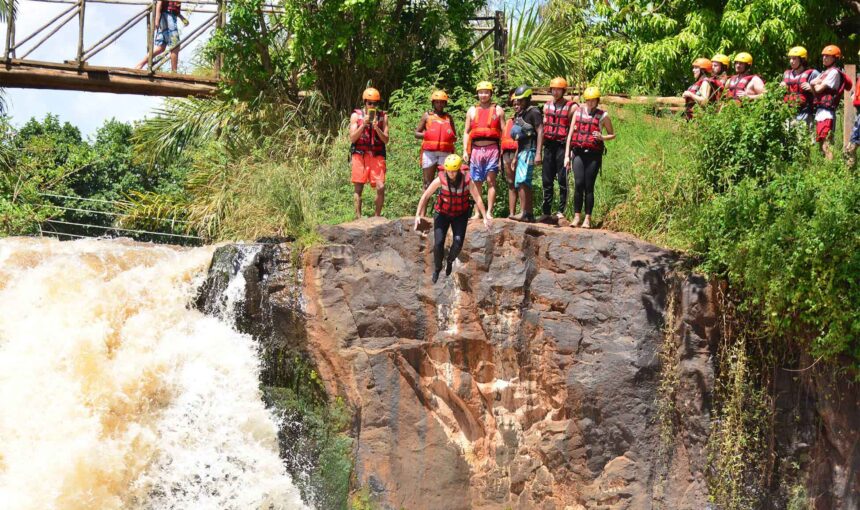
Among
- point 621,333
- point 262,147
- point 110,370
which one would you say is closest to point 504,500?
point 621,333

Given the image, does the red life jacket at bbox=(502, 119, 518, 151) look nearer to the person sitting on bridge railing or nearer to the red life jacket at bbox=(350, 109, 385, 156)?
the red life jacket at bbox=(350, 109, 385, 156)

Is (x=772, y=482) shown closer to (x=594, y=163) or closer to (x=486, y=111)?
(x=594, y=163)

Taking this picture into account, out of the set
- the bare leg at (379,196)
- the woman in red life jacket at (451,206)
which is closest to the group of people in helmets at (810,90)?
the woman in red life jacket at (451,206)

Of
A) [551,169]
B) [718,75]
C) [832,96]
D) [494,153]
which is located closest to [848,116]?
[832,96]

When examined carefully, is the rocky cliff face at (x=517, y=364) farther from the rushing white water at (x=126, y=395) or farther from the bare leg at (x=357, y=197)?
the bare leg at (x=357, y=197)

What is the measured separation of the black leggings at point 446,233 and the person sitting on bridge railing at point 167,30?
7.49 metres

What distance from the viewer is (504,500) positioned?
41.0 ft

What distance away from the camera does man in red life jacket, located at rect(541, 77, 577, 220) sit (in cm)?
1267

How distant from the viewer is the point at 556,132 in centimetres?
1273

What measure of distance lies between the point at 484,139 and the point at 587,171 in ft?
3.88

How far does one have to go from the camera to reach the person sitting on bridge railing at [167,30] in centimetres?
1794

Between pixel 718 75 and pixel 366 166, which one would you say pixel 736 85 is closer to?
pixel 718 75

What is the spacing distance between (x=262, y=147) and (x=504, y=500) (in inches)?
265

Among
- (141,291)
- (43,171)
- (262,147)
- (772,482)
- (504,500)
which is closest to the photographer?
(772,482)
